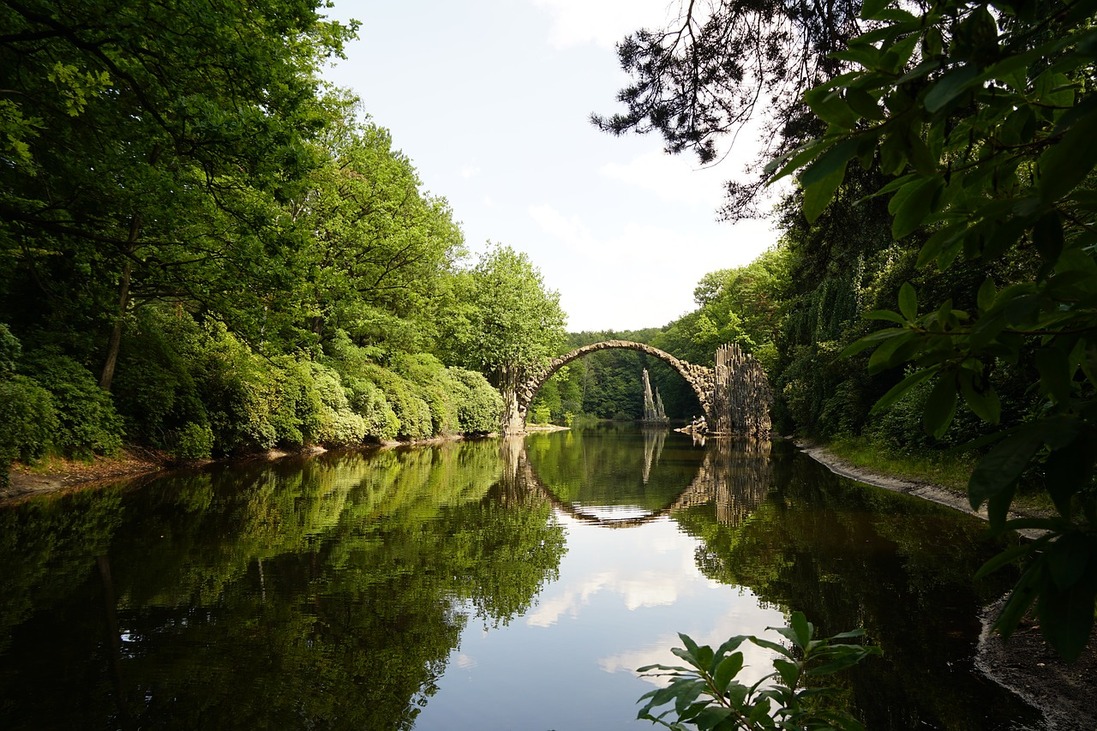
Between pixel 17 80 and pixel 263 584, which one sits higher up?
pixel 17 80

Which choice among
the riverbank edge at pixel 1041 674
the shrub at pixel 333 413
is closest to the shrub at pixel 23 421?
the shrub at pixel 333 413

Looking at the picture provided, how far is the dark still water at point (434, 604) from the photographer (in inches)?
138

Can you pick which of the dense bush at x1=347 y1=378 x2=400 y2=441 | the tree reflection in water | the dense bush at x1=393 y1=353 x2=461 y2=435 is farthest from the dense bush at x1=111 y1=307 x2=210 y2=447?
the dense bush at x1=393 y1=353 x2=461 y2=435

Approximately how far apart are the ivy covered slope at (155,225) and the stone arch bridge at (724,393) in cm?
2226

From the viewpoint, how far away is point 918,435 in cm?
1351

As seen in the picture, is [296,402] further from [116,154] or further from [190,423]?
[116,154]

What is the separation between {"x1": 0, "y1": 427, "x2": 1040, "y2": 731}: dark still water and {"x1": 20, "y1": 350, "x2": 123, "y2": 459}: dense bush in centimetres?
156

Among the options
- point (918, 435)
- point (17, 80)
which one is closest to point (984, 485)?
point (17, 80)

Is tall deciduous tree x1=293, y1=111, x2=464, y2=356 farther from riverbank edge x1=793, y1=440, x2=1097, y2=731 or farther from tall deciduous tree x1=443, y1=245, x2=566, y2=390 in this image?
riverbank edge x1=793, y1=440, x2=1097, y2=731

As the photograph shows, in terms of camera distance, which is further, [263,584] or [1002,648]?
[263,584]

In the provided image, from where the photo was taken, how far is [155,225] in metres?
12.1

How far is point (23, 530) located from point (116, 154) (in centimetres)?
581

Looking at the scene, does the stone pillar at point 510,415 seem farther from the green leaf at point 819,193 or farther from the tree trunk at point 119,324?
the green leaf at point 819,193

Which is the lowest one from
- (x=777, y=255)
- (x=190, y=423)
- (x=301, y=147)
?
(x=190, y=423)
